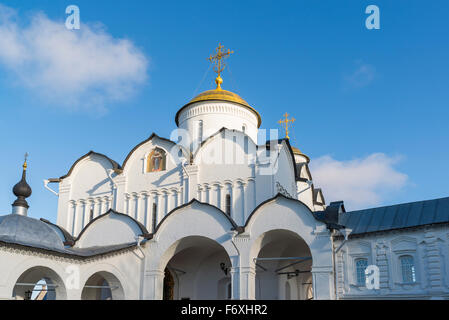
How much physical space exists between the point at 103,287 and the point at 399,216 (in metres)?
8.39

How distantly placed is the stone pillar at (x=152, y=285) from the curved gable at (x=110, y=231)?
1.29 meters

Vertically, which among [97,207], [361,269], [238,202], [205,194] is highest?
[205,194]

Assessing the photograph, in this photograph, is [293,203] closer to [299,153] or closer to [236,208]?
[236,208]

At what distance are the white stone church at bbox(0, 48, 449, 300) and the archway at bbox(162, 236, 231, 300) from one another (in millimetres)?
37

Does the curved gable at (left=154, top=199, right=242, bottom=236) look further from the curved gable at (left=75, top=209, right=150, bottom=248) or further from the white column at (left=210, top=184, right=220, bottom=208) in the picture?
the white column at (left=210, top=184, right=220, bottom=208)

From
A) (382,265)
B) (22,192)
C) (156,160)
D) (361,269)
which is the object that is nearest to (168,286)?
(156,160)

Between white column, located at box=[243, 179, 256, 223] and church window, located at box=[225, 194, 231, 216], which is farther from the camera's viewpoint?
church window, located at box=[225, 194, 231, 216]

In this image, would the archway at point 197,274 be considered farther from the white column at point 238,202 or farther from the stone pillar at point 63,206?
the stone pillar at point 63,206

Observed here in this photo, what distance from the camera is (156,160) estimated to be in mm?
16828

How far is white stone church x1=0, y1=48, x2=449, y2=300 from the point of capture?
12289 mm

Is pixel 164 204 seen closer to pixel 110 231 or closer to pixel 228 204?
pixel 110 231

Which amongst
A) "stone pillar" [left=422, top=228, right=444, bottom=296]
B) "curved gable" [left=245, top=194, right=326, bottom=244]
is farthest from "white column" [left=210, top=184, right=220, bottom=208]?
"stone pillar" [left=422, top=228, right=444, bottom=296]

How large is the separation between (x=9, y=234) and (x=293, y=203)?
292 inches

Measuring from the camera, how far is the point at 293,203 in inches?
518
